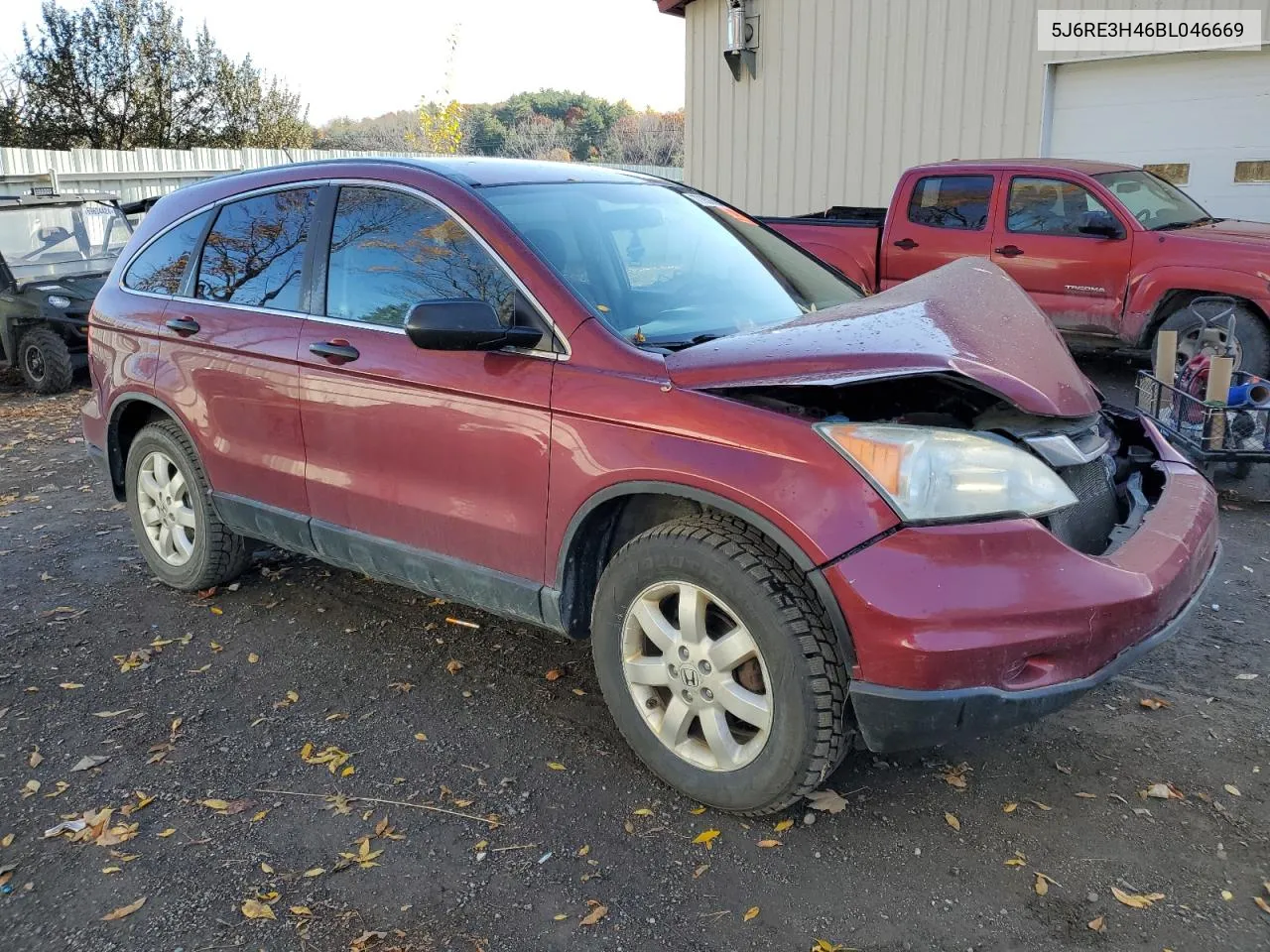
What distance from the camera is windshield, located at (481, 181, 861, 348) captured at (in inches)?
135

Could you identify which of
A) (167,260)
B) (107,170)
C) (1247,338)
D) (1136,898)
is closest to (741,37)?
(1247,338)

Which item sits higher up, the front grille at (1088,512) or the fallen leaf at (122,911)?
the front grille at (1088,512)

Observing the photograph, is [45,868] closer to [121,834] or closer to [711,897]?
[121,834]

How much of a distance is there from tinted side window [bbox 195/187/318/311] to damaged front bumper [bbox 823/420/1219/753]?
2.58m

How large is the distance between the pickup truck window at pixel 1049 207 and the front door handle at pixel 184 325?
6.93 m

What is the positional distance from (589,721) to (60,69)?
80.1 ft

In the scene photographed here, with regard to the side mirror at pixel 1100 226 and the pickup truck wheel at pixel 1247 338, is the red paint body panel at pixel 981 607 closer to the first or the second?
the pickup truck wheel at pixel 1247 338

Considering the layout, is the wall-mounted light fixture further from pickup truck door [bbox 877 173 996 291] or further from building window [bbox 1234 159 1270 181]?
building window [bbox 1234 159 1270 181]

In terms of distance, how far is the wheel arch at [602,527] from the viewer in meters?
3.05

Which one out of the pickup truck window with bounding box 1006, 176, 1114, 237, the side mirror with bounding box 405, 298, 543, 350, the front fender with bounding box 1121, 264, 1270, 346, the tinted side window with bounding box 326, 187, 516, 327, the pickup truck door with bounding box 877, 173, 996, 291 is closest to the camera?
the side mirror with bounding box 405, 298, 543, 350

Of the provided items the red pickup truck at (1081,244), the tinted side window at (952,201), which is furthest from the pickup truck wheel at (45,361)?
the tinted side window at (952,201)

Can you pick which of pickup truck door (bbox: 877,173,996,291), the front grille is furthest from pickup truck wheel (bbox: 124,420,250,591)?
pickup truck door (bbox: 877,173,996,291)

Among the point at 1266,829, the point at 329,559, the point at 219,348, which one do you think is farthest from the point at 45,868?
the point at 1266,829

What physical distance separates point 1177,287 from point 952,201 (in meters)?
2.13
